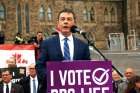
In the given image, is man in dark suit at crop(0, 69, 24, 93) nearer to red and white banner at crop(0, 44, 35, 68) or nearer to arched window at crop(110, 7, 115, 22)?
red and white banner at crop(0, 44, 35, 68)

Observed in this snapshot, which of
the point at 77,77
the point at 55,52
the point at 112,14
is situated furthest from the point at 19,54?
the point at 112,14

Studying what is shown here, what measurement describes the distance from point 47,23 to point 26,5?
6.90 ft

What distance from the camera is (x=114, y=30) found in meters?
56.9

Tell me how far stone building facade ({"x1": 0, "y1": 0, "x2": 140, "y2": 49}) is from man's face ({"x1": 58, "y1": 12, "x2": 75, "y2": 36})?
151 ft

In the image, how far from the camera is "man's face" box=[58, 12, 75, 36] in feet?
20.6

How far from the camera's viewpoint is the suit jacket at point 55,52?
640 centimetres

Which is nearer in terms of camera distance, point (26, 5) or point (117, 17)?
point (26, 5)

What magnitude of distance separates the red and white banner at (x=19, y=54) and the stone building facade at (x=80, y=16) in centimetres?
3463

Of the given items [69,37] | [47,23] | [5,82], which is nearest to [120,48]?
[47,23]

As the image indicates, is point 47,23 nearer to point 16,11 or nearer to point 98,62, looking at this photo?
point 16,11

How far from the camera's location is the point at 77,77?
613cm

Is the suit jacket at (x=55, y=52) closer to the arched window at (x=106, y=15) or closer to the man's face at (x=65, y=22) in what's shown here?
the man's face at (x=65, y=22)

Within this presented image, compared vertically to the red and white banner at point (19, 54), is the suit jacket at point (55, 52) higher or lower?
higher

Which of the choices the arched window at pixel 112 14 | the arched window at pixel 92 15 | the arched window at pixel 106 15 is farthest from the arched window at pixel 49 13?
the arched window at pixel 112 14
